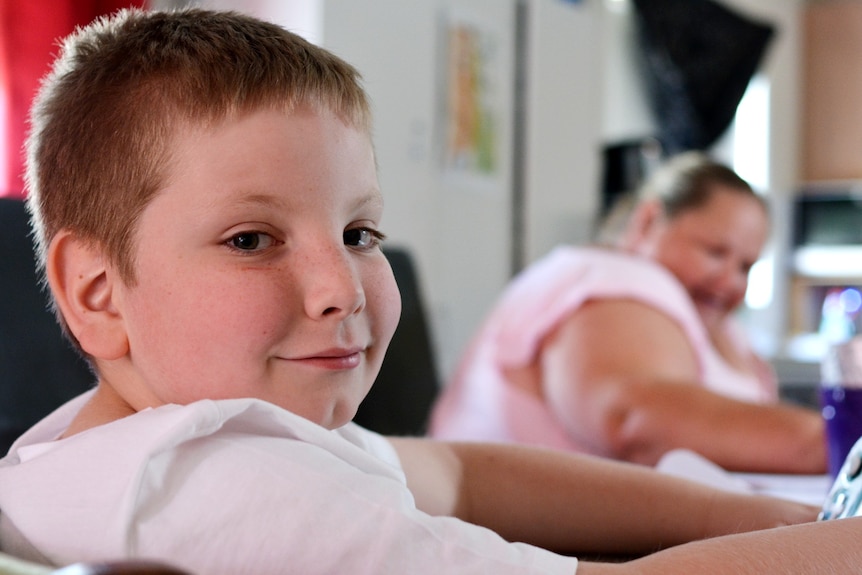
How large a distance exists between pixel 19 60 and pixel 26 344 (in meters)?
1.04

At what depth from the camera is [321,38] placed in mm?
2287

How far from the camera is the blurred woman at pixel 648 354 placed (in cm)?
128

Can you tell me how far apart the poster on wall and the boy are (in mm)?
2259

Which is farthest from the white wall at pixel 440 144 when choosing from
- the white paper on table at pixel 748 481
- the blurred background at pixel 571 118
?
the white paper on table at pixel 748 481

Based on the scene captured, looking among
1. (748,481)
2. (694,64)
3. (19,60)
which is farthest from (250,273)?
(694,64)

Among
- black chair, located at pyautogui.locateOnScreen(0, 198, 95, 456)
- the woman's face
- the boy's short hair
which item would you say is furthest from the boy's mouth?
the woman's face

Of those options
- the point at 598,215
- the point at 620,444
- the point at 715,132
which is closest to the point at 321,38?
the point at 620,444

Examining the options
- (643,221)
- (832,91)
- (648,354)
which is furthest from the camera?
(832,91)

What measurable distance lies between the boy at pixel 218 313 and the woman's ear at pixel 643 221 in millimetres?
1359

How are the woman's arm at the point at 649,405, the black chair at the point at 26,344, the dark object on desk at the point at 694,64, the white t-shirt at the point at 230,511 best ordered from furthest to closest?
1. the dark object on desk at the point at 694,64
2. the woman's arm at the point at 649,405
3. the black chair at the point at 26,344
4. the white t-shirt at the point at 230,511

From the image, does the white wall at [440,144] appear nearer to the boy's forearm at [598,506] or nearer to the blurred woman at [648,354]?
the blurred woman at [648,354]

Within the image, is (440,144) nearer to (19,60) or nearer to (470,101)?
(470,101)

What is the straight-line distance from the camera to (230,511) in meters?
0.46

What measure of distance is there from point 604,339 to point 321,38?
3.86 ft
